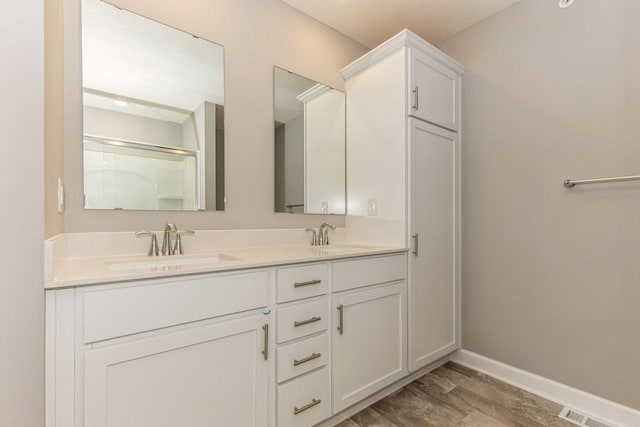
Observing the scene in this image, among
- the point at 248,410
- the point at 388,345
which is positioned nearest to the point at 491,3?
the point at 388,345

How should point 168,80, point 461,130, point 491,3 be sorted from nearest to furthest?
point 168,80, point 491,3, point 461,130

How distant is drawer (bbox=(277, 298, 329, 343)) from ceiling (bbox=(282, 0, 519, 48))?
1.92m

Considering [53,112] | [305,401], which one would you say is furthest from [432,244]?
[53,112]

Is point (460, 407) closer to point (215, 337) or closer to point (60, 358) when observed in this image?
point (215, 337)

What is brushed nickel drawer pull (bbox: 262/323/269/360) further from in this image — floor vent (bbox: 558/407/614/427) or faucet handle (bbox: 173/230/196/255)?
floor vent (bbox: 558/407/614/427)

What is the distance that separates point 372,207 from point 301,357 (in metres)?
1.08

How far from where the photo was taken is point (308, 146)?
208cm

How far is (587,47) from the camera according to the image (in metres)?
1.67

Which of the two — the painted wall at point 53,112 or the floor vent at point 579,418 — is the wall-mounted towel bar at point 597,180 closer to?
the floor vent at point 579,418

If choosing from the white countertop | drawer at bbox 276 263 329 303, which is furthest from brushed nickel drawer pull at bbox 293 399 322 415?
the white countertop

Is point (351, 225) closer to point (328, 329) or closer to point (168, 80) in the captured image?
point (328, 329)

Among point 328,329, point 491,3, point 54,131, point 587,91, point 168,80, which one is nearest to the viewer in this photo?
point 54,131

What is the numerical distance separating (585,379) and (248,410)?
1.84 metres

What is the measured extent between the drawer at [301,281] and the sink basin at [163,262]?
0.25m
